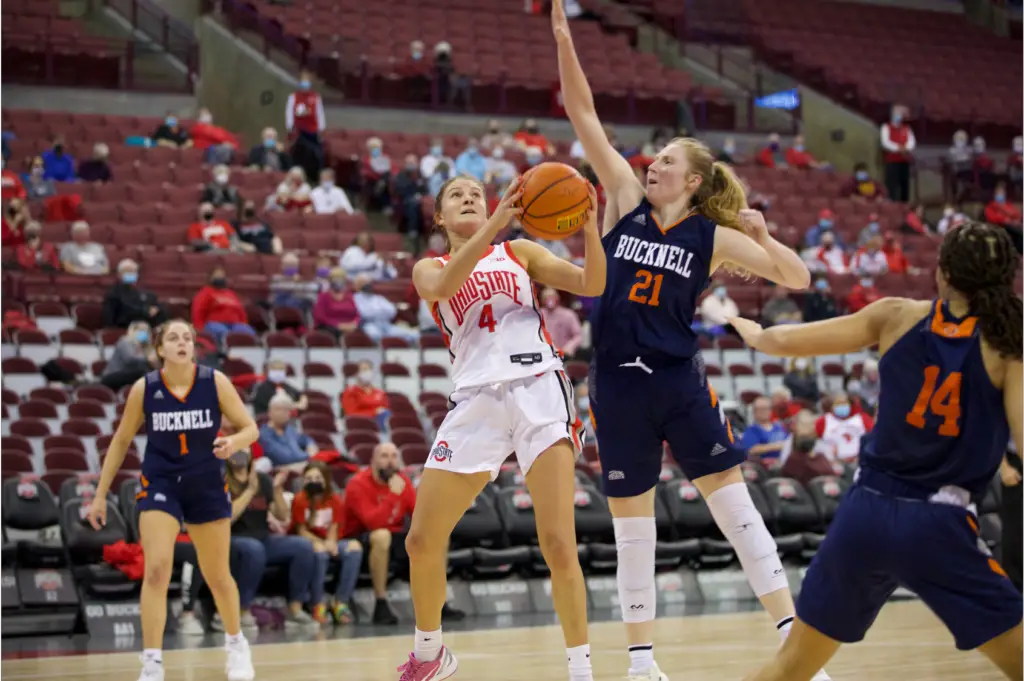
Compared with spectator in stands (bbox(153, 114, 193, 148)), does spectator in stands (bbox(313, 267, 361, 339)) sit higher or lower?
lower

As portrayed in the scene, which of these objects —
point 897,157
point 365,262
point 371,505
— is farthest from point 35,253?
point 897,157

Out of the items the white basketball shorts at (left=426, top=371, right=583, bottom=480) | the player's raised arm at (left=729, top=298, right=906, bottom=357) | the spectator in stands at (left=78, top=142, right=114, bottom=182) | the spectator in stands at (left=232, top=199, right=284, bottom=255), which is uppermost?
the player's raised arm at (left=729, top=298, right=906, bottom=357)

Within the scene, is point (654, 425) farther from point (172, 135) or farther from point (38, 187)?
point (172, 135)

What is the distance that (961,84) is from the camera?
27391mm

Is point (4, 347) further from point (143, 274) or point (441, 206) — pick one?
point (441, 206)

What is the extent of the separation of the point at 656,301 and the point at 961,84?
24069 millimetres

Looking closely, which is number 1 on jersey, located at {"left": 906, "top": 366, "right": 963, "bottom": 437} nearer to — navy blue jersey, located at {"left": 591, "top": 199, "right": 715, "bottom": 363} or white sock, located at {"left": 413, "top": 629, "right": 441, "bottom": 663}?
navy blue jersey, located at {"left": 591, "top": 199, "right": 715, "bottom": 363}

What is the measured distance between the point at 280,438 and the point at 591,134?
6.46 metres

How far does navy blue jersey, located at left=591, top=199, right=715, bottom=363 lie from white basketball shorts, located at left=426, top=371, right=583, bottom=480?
41cm

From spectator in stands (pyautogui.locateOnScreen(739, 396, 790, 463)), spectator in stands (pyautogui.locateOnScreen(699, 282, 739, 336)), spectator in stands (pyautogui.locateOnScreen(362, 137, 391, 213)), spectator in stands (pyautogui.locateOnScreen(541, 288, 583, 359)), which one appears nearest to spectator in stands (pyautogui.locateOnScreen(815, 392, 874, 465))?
spectator in stands (pyautogui.locateOnScreen(739, 396, 790, 463))

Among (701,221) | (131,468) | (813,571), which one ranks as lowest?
(131,468)

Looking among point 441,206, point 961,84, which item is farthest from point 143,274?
point 961,84

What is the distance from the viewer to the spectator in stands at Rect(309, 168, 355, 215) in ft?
59.0

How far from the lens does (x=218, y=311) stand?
1443 cm
